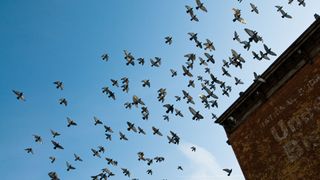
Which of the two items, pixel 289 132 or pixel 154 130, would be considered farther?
pixel 154 130

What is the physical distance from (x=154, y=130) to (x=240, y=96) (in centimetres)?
609

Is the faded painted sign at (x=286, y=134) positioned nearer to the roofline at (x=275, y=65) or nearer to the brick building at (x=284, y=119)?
the brick building at (x=284, y=119)

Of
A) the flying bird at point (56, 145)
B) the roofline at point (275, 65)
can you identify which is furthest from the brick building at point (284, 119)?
the flying bird at point (56, 145)

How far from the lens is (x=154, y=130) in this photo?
Answer: 1011 inches

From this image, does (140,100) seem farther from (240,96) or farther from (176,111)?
(240,96)

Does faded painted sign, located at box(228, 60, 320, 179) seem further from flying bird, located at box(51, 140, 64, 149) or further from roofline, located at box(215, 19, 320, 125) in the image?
flying bird, located at box(51, 140, 64, 149)

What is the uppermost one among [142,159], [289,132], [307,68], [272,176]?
[142,159]

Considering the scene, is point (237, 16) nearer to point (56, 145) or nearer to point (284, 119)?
point (284, 119)

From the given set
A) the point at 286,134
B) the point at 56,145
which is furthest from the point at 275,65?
the point at 56,145

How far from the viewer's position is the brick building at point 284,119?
1869cm

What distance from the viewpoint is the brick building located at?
61.3 feet

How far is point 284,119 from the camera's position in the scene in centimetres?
1995

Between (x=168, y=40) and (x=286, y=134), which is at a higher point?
(x=168, y=40)

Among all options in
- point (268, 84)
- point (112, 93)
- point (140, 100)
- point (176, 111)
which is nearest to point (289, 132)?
point (268, 84)
